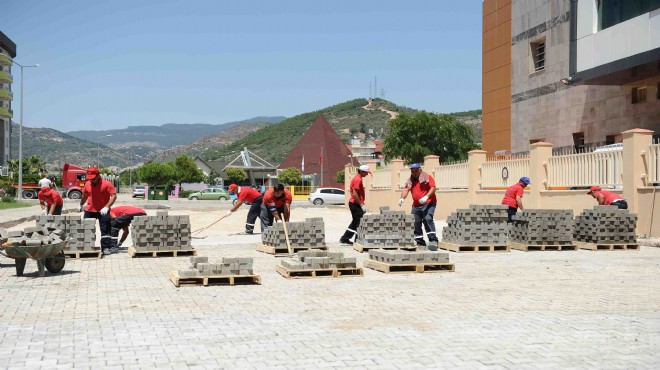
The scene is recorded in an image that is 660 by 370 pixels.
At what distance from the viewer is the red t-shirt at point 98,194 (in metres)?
13.8

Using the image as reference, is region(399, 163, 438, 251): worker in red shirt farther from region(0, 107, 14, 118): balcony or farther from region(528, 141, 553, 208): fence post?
region(0, 107, 14, 118): balcony

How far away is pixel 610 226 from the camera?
15.7m

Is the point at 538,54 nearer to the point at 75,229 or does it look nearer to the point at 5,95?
the point at 75,229

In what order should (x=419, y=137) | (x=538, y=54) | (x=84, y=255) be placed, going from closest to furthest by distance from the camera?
(x=84, y=255) < (x=538, y=54) < (x=419, y=137)

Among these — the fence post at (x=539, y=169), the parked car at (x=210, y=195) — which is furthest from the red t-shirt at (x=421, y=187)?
the parked car at (x=210, y=195)

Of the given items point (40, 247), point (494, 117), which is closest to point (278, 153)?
point (494, 117)

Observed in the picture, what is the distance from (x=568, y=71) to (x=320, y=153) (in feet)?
272

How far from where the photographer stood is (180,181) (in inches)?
4045

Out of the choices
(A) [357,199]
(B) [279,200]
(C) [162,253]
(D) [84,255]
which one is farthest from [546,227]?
(D) [84,255]

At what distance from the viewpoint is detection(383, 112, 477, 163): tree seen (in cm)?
7025

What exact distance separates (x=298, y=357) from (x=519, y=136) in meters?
32.1

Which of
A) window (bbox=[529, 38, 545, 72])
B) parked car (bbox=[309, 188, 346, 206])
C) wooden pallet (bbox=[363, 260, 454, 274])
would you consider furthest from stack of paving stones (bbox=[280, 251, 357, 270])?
parked car (bbox=[309, 188, 346, 206])

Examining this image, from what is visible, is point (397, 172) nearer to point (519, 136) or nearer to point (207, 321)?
point (519, 136)

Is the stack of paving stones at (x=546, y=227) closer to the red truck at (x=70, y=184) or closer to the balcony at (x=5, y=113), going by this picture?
the red truck at (x=70, y=184)
